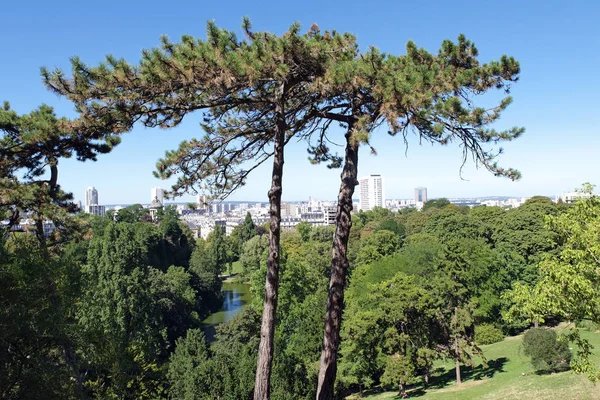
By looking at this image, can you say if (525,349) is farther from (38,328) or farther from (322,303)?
(38,328)

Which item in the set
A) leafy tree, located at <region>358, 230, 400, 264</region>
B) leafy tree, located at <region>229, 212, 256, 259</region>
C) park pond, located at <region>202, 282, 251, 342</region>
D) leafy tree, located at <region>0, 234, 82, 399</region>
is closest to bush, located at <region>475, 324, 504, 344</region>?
leafy tree, located at <region>358, 230, 400, 264</region>

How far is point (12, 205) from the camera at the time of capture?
24.3 ft

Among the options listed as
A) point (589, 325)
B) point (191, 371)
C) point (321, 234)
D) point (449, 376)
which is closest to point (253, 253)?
point (321, 234)

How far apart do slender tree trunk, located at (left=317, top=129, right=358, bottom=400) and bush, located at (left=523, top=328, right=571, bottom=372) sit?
13.0m

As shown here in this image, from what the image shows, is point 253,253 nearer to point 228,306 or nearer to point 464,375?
point 228,306

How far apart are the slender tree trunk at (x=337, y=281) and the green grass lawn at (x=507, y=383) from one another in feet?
31.0

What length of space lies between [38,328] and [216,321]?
3490cm

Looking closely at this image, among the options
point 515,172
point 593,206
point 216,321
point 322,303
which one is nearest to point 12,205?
point 515,172

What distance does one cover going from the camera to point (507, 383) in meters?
16.2

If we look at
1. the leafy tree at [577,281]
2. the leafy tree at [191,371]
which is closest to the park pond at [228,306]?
the leafy tree at [191,371]

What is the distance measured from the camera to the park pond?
126ft

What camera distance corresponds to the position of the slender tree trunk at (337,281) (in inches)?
282

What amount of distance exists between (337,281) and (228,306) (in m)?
43.7

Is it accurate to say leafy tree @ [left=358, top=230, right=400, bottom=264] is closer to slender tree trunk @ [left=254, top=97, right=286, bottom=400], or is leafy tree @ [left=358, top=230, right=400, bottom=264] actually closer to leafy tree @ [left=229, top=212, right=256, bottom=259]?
slender tree trunk @ [left=254, top=97, right=286, bottom=400]
